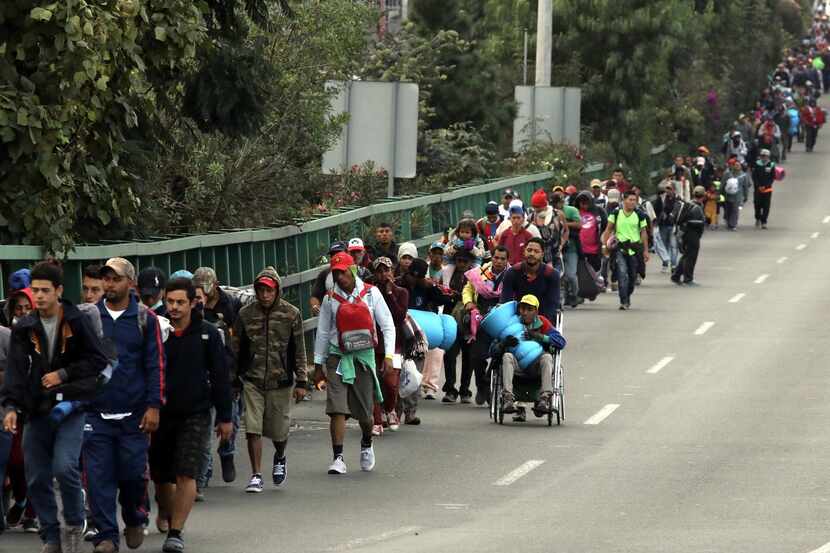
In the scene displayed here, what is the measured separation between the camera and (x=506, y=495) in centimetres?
1470

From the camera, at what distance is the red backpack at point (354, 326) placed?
1569 centimetres

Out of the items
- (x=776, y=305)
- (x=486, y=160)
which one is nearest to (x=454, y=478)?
(x=776, y=305)

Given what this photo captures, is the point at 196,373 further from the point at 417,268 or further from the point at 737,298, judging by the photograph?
the point at 737,298

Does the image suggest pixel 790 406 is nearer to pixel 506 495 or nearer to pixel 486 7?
pixel 506 495

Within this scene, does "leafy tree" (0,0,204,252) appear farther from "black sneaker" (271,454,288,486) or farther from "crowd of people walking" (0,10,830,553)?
"black sneaker" (271,454,288,486)

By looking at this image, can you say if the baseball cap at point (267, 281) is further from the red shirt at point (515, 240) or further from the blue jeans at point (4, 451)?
the red shirt at point (515, 240)

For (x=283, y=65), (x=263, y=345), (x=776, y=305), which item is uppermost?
(x=283, y=65)

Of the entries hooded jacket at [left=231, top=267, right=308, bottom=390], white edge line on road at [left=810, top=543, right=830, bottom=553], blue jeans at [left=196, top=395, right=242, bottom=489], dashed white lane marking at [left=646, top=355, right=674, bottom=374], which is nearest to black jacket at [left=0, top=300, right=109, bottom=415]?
blue jeans at [left=196, top=395, right=242, bottom=489]

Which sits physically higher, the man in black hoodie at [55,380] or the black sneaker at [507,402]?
the man in black hoodie at [55,380]

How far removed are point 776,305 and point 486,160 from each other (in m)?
7.91

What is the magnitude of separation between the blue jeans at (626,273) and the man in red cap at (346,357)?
14225mm

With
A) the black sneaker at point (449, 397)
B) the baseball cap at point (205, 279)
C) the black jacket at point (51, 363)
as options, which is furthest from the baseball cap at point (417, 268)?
the black jacket at point (51, 363)

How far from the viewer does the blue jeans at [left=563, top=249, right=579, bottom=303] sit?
97.8 ft

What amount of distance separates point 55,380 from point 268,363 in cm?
353
